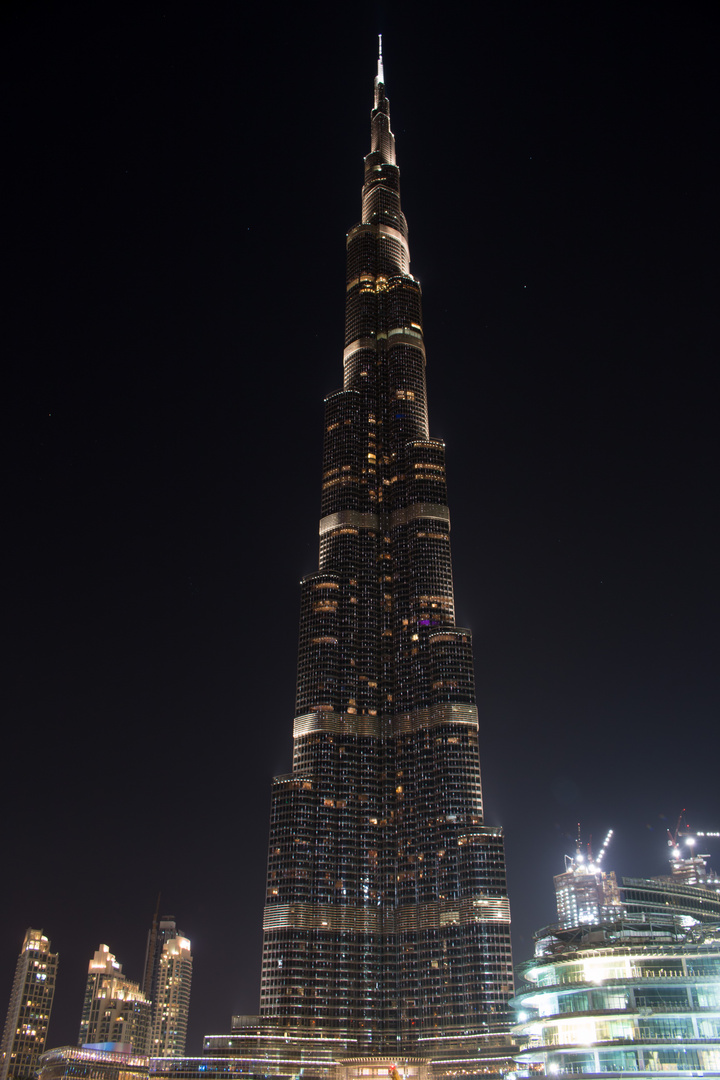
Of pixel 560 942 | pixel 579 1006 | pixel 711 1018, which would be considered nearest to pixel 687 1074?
pixel 711 1018

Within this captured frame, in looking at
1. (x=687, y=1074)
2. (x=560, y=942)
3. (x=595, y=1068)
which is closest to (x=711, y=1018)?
(x=687, y=1074)

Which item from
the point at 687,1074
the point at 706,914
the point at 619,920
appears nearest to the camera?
the point at 687,1074

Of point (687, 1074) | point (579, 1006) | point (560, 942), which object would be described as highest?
point (560, 942)

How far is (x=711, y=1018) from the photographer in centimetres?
16225

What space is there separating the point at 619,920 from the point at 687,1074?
109 feet

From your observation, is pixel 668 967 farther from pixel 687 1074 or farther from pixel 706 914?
pixel 706 914

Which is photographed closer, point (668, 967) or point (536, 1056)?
point (668, 967)

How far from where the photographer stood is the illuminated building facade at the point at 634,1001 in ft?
532

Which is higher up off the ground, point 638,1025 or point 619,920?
point 619,920

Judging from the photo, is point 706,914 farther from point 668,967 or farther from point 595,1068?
point 595,1068

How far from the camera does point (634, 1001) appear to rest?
167m

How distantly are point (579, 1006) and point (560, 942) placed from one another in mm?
18527

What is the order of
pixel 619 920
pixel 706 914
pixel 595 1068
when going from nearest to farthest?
pixel 595 1068, pixel 619 920, pixel 706 914

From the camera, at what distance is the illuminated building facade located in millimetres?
162125
